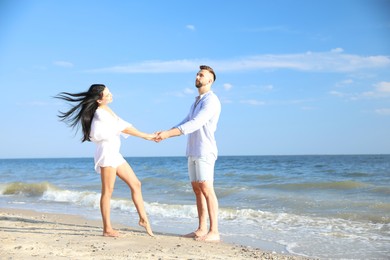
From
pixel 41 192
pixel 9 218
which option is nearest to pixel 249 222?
pixel 9 218

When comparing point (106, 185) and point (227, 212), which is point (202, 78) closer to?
point (106, 185)

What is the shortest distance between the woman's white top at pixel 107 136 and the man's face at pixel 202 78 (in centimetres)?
94

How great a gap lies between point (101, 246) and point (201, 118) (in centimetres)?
173

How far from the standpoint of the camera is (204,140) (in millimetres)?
5184

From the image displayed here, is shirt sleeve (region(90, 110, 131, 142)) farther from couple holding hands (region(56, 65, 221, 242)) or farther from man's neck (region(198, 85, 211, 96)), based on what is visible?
man's neck (region(198, 85, 211, 96))

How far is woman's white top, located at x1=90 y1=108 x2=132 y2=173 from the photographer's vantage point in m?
5.07

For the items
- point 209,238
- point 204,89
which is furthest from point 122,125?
point 209,238

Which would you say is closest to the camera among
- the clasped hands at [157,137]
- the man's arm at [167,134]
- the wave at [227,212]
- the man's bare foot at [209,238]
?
the man's arm at [167,134]

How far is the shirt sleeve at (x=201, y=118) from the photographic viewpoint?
500cm

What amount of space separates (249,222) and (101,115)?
3.25m

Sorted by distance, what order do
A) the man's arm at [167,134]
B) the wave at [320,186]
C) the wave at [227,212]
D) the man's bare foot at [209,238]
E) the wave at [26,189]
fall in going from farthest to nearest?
the wave at [26,189] < the wave at [320,186] < the wave at [227,212] < the man's bare foot at [209,238] < the man's arm at [167,134]

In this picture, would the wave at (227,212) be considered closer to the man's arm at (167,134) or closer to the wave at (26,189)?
the man's arm at (167,134)

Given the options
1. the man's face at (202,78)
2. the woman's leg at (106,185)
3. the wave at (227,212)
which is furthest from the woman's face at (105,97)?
the wave at (227,212)

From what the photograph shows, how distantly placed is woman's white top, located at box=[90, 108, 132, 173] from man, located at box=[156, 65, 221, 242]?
21.3 inches
